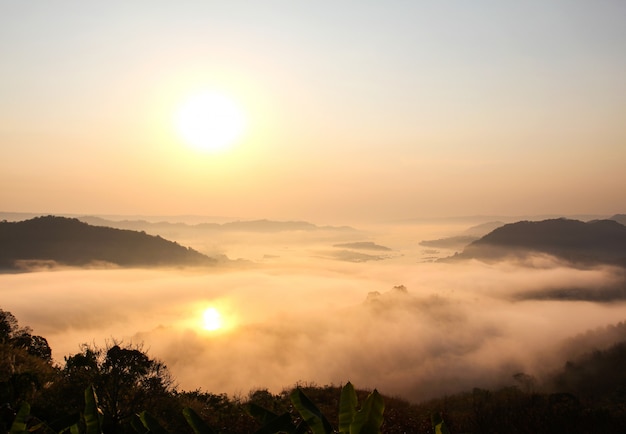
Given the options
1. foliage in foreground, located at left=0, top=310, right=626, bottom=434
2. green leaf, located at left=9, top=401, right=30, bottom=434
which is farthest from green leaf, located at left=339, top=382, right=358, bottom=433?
green leaf, located at left=9, top=401, right=30, bottom=434

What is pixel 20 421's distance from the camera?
2.19 metres

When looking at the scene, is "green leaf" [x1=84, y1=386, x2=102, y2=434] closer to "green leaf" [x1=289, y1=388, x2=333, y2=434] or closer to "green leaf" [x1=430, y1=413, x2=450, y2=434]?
"green leaf" [x1=289, y1=388, x2=333, y2=434]

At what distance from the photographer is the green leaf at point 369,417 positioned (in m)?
2.16

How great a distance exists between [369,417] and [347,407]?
9.3 inches

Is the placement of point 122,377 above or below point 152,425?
below

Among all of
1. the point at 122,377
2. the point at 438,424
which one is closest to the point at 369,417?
the point at 438,424

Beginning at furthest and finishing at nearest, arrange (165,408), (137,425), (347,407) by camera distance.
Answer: (165,408), (137,425), (347,407)

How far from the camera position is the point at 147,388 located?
35156 mm

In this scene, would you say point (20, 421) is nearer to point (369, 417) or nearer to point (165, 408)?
point (369, 417)

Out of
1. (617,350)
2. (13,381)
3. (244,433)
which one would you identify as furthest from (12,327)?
(617,350)

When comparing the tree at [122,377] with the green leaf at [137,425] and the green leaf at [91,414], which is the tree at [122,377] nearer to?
the green leaf at [137,425]

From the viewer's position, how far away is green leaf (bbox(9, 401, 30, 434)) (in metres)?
2.14

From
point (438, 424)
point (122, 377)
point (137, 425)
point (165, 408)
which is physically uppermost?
point (438, 424)

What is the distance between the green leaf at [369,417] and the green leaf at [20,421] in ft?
4.92
